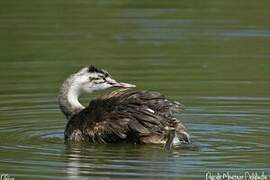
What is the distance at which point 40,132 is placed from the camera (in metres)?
12.6

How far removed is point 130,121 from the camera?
11742 millimetres

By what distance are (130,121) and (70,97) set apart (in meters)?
1.42

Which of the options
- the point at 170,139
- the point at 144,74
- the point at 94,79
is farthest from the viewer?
the point at 144,74

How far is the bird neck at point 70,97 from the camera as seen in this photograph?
12969 millimetres

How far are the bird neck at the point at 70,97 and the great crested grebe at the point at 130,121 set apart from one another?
54 centimetres

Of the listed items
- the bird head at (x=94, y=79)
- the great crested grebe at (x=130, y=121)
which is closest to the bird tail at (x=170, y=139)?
the great crested grebe at (x=130, y=121)

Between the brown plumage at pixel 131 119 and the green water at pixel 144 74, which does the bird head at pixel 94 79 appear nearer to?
the green water at pixel 144 74

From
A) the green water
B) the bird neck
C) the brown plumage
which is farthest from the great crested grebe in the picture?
the bird neck

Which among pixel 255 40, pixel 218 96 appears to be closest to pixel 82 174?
pixel 218 96

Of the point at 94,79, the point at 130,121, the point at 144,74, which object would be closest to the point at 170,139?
the point at 130,121

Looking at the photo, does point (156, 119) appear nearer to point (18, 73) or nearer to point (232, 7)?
point (18, 73)

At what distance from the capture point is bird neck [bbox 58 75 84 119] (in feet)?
42.5

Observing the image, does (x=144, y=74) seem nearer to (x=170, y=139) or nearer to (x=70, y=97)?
(x=70, y=97)

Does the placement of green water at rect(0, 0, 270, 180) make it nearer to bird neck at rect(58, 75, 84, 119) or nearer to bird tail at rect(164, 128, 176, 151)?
bird tail at rect(164, 128, 176, 151)
